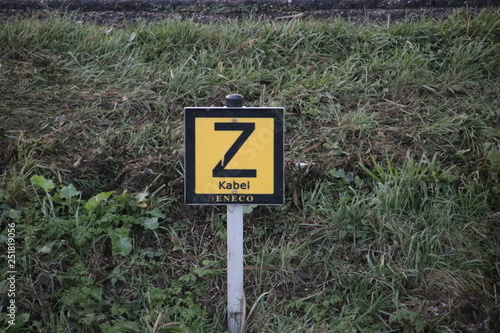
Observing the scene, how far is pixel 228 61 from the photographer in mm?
4625

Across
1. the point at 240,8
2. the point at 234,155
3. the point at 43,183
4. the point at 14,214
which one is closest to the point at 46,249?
the point at 14,214

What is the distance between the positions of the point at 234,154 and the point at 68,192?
3.82ft

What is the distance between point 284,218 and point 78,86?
1860 mm

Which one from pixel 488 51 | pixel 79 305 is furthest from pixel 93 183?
pixel 488 51

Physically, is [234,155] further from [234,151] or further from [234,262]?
[234,262]

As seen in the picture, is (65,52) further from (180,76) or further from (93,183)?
(93,183)

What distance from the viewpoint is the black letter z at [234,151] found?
9.23ft

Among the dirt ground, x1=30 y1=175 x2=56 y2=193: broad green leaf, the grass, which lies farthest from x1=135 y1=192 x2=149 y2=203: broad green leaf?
the dirt ground

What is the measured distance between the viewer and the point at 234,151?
9.25 ft

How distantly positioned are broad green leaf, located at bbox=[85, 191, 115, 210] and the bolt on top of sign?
0.76 meters

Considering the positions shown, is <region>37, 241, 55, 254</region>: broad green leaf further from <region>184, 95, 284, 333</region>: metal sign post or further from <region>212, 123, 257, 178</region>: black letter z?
<region>212, 123, 257, 178</region>: black letter z

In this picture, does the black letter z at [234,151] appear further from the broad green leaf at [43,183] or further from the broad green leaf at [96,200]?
the broad green leaf at [43,183]

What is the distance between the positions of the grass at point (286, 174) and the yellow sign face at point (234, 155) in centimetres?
65

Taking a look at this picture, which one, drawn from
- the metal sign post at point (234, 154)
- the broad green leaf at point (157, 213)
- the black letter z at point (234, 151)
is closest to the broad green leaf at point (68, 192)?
the broad green leaf at point (157, 213)
